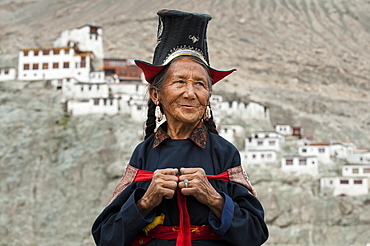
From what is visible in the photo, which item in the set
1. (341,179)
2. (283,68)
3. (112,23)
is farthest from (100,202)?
(112,23)

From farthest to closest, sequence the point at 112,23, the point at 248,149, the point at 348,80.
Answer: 1. the point at 112,23
2. the point at 348,80
3. the point at 248,149

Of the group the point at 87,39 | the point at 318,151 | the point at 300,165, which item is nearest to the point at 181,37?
the point at 300,165

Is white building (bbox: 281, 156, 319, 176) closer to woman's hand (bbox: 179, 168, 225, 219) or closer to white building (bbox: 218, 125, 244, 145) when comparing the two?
white building (bbox: 218, 125, 244, 145)

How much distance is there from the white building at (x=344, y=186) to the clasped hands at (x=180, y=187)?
46.5 m

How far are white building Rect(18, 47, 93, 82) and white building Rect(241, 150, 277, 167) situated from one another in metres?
22.6

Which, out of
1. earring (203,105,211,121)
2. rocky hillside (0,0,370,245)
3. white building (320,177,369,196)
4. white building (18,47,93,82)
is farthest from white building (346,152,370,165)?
earring (203,105,211,121)

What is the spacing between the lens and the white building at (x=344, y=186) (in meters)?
47.9

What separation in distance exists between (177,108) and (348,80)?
87535mm

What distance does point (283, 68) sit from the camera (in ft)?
289

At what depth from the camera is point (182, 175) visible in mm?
3352

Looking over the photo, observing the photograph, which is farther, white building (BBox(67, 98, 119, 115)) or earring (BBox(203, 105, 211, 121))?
white building (BBox(67, 98, 119, 115))

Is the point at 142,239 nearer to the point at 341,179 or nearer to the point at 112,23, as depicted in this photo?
the point at 341,179

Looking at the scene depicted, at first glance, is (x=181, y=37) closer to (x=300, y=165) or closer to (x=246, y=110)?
(x=300, y=165)

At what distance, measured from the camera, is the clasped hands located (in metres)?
3.32
